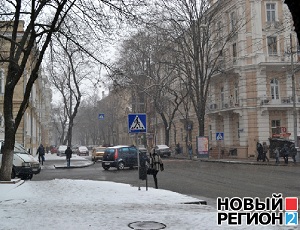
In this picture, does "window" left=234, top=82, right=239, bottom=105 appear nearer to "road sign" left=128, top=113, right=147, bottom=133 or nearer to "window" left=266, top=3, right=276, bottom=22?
"window" left=266, top=3, right=276, bottom=22

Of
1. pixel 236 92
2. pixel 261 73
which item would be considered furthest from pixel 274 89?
pixel 236 92

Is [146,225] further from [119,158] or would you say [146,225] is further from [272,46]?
[272,46]

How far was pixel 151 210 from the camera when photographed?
9695mm

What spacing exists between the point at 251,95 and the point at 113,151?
726 inches

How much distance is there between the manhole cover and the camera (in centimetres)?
771

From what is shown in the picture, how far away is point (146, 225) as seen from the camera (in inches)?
314

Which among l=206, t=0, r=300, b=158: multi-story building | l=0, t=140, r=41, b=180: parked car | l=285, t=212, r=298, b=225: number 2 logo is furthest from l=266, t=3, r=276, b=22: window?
l=285, t=212, r=298, b=225: number 2 logo

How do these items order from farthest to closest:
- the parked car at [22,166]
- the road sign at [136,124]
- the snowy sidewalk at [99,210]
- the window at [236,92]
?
the window at [236,92] → the parked car at [22,166] → the road sign at [136,124] → the snowy sidewalk at [99,210]

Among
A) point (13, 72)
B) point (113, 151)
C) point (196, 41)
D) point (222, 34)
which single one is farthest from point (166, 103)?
point (13, 72)

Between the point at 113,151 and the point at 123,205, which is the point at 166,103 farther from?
the point at 123,205

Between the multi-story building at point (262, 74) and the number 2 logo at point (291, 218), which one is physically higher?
the multi-story building at point (262, 74)

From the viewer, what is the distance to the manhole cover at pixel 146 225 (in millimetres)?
7715

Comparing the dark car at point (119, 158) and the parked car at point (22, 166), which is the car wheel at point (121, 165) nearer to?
the dark car at point (119, 158)

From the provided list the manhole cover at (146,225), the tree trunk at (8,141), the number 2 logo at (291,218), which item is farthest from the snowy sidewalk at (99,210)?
the tree trunk at (8,141)
